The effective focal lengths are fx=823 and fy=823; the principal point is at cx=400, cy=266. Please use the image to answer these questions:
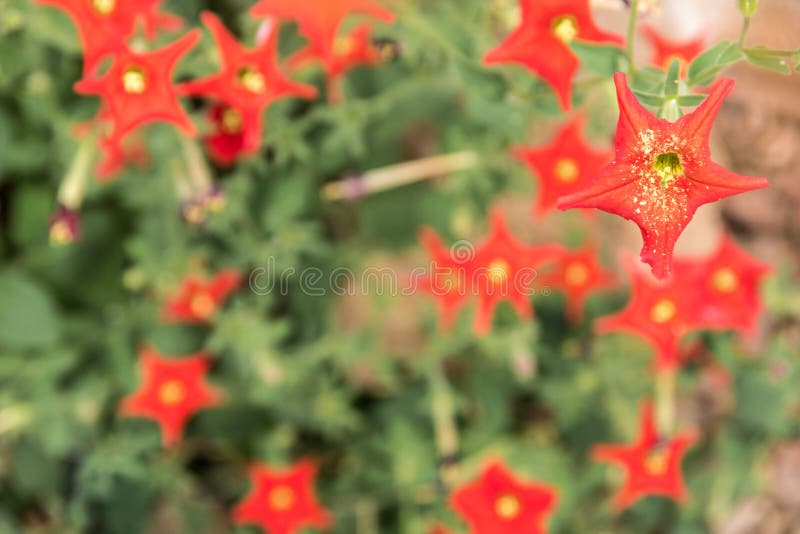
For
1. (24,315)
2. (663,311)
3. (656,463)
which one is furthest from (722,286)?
(24,315)

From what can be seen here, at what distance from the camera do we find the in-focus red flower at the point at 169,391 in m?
1.64

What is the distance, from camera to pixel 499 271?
1.59 metres

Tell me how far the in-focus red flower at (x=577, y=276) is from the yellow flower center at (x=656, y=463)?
393mm

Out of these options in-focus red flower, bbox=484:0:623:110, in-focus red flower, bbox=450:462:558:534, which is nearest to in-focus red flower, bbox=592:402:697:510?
in-focus red flower, bbox=450:462:558:534

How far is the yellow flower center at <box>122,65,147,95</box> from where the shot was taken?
111cm

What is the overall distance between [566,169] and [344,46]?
0.49m

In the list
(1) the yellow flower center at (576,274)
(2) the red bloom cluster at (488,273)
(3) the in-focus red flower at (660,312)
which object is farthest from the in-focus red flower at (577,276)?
(3) the in-focus red flower at (660,312)

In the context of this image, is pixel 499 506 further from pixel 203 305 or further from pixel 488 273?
pixel 203 305

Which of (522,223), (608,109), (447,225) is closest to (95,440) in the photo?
(447,225)

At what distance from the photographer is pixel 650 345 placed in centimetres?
181

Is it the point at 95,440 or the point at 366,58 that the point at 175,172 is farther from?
the point at 95,440

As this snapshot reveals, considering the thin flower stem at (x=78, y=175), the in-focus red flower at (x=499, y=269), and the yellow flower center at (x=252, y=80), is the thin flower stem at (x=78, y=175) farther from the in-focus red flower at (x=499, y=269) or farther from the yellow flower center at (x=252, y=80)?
the in-focus red flower at (x=499, y=269)

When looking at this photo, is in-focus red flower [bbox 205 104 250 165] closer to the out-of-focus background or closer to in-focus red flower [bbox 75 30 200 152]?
the out-of-focus background

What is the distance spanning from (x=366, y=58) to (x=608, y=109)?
0.50m
